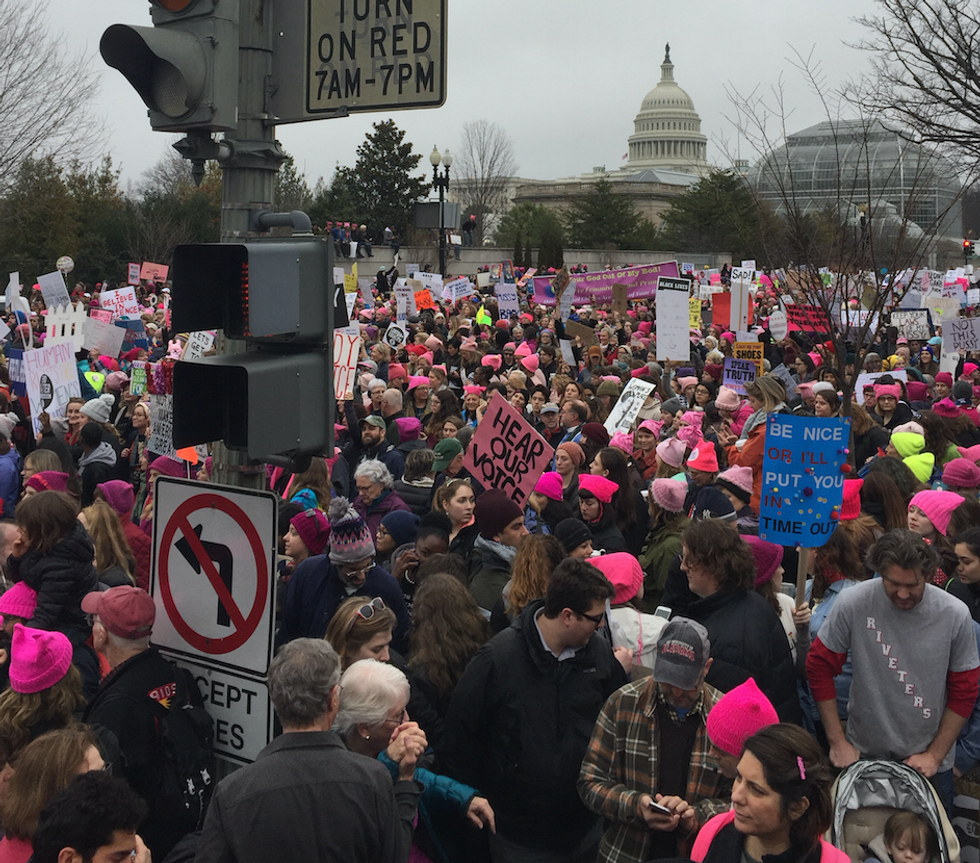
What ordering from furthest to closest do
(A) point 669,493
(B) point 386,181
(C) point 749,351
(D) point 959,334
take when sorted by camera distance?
(B) point 386,181
(D) point 959,334
(C) point 749,351
(A) point 669,493

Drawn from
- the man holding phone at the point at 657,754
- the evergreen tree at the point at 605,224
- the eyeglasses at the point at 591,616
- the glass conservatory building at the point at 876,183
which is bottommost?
the man holding phone at the point at 657,754

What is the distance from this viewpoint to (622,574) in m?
5.14

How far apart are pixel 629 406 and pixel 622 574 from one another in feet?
18.7

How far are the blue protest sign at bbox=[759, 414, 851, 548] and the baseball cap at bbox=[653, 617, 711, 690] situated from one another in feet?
5.53

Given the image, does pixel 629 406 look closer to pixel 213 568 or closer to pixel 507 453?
pixel 507 453

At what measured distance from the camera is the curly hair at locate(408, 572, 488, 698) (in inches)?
184

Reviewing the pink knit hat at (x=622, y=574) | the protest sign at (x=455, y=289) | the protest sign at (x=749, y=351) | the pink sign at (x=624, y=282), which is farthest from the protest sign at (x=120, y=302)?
the pink knit hat at (x=622, y=574)

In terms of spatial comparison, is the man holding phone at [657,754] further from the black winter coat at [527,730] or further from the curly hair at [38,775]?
the curly hair at [38,775]

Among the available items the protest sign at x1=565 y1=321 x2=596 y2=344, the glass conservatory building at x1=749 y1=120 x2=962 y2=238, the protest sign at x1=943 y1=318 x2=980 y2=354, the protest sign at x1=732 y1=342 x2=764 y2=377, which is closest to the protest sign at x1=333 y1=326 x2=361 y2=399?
the protest sign at x1=732 y1=342 x2=764 y2=377

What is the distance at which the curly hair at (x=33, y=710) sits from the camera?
3.89 metres

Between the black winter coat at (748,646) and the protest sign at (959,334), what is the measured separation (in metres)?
11.2

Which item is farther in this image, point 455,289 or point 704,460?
point 455,289

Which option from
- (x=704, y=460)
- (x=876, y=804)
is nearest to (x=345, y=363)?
(x=704, y=460)

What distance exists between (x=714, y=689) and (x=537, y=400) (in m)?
7.64
